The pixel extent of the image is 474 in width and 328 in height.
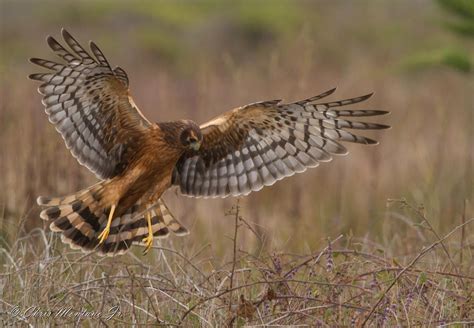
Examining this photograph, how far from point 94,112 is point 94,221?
579 mm

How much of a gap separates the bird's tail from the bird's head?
36 centimetres

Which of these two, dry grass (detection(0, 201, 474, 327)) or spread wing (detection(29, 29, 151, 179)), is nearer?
dry grass (detection(0, 201, 474, 327))

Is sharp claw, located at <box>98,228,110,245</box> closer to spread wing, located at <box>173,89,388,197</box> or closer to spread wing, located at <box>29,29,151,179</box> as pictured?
spread wing, located at <box>29,29,151,179</box>

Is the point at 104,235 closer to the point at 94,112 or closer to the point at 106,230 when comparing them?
the point at 106,230

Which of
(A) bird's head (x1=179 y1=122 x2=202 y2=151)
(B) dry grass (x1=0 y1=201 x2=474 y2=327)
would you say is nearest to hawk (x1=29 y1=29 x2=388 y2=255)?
(A) bird's head (x1=179 y1=122 x2=202 y2=151)

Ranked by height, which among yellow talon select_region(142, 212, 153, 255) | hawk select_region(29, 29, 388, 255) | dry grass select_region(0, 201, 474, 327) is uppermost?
hawk select_region(29, 29, 388, 255)

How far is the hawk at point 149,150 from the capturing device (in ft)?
17.7

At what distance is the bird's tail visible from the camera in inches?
213

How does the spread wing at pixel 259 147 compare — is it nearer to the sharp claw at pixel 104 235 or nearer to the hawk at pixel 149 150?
the hawk at pixel 149 150

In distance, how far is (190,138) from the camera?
5.36m

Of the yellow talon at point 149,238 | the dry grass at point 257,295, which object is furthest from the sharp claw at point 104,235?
the dry grass at point 257,295

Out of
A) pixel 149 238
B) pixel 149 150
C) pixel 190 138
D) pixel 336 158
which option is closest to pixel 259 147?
pixel 190 138

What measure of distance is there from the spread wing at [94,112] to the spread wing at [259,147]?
368 millimetres

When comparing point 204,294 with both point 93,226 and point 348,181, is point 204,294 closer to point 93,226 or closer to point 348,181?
point 93,226
